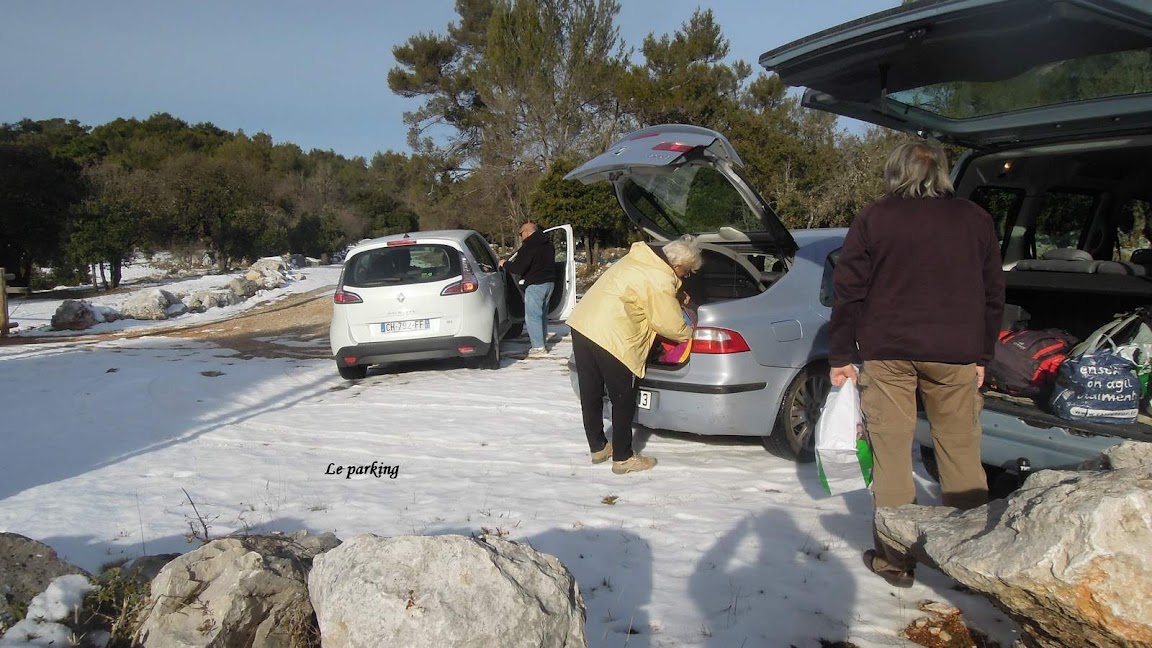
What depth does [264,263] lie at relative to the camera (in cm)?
2872

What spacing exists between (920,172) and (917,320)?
0.61 meters

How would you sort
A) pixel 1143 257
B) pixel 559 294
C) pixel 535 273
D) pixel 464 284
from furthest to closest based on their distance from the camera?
pixel 559 294, pixel 535 273, pixel 464 284, pixel 1143 257

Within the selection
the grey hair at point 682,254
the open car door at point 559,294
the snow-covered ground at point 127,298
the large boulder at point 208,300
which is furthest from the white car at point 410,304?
the large boulder at point 208,300

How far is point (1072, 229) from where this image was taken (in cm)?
552

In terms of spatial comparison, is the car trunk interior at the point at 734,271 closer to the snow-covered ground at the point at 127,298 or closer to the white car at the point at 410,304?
the white car at the point at 410,304

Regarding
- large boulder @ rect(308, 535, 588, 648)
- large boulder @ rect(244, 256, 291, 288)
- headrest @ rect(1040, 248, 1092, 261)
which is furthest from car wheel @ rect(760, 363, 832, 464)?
large boulder @ rect(244, 256, 291, 288)

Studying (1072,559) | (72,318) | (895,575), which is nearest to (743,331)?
(895,575)

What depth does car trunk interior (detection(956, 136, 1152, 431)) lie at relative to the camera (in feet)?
13.3

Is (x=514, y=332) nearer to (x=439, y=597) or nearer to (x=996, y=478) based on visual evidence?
(x=996, y=478)

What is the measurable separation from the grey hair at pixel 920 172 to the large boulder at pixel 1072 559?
1.24m

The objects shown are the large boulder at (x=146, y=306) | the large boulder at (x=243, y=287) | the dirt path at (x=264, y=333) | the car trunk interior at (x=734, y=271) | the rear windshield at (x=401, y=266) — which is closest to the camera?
the car trunk interior at (x=734, y=271)

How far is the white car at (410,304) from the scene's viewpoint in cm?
845

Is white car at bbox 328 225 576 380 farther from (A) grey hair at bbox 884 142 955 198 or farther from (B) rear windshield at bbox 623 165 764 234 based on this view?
(A) grey hair at bbox 884 142 955 198

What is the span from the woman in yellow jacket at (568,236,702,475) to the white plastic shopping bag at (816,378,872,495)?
1340 millimetres
